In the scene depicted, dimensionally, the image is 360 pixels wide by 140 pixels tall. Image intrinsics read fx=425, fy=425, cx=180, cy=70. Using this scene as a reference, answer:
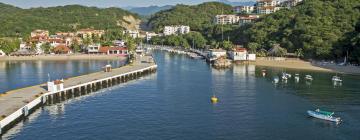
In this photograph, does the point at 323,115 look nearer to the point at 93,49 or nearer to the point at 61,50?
the point at 93,49

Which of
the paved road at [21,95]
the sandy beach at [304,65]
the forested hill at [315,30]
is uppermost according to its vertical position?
the forested hill at [315,30]

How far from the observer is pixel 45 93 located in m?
64.2

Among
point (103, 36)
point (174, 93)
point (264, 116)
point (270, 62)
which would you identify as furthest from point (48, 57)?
point (264, 116)

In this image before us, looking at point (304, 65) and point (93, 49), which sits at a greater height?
point (93, 49)

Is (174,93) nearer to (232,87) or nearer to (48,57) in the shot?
(232,87)

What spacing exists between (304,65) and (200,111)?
60.5 metres

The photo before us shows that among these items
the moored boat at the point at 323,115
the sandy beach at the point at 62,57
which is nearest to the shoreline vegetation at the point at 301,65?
the sandy beach at the point at 62,57

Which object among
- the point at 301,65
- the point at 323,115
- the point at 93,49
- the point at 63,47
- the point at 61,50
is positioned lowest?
the point at 323,115

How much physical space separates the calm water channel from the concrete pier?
1.48 meters

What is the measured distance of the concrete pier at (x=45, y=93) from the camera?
52125mm

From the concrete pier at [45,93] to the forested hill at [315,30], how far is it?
2071 inches

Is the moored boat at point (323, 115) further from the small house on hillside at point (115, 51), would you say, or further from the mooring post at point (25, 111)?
the small house on hillside at point (115, 51)

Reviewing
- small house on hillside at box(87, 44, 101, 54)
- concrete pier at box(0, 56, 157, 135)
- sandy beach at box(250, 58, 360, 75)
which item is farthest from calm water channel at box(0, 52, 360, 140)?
small house on hillside at box(87, 44, 101, 54)

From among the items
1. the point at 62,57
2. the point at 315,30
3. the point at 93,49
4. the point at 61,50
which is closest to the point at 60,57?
the point at 62,57
